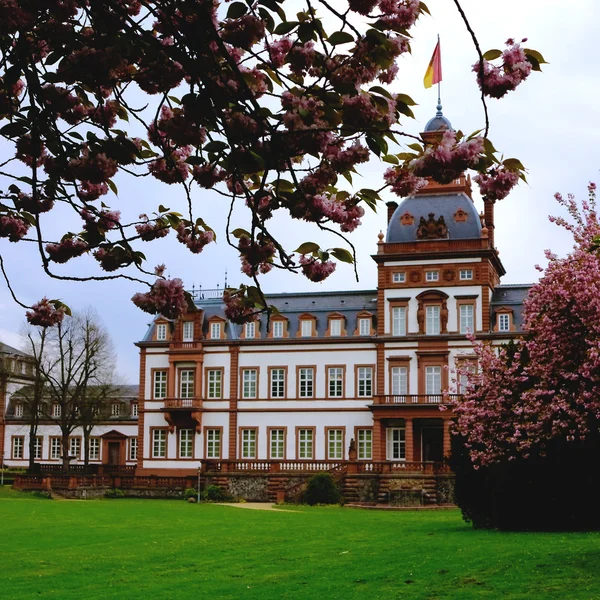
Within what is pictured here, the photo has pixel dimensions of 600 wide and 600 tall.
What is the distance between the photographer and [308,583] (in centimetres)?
1631

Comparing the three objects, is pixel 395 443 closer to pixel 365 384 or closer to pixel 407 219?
pixel 365 384

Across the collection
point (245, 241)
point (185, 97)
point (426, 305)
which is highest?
point (426, 305)

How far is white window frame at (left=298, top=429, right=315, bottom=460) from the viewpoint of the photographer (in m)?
56.9

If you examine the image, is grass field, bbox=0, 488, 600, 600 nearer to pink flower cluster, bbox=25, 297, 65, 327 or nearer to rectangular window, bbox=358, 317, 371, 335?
pink flower cluster, bbox=25, 297, 65, 327

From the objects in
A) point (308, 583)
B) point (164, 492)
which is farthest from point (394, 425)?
point (308, 583)

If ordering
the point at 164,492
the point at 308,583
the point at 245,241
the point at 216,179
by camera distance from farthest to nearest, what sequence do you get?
1. the point at 164,492
2. the point at 308,583
3. the point at 245,241
4. the point at 216,179

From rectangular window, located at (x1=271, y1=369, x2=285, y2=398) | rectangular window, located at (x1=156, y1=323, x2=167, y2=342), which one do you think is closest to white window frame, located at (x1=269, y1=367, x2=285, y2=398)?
rectangular window, located at (x1=271, y1=369, x2=285, y2=398)

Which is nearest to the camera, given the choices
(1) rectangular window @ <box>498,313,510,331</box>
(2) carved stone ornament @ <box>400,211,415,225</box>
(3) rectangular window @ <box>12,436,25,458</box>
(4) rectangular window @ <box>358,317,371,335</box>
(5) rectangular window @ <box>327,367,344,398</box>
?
(1) rectangular window @ <box>498,313,510,331</box>

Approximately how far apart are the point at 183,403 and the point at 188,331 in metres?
4.43

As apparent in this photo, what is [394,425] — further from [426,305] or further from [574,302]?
[574,302]

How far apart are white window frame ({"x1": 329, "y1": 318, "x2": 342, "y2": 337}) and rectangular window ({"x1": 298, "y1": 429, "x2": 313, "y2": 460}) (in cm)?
579

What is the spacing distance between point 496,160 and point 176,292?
250 cm

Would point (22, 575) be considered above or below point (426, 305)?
below

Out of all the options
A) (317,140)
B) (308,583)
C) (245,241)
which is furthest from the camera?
(308,583)
